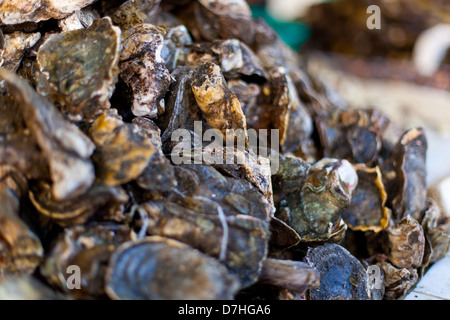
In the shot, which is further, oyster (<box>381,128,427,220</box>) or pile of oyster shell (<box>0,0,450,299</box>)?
oyster (<box>381,128,427,220</box>)

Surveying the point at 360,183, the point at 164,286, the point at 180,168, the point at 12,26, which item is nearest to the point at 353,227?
the point at 360,183

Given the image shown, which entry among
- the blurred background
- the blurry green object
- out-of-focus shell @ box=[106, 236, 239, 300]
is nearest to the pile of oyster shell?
out-of-focus shell @ box=[106, 236, 239, 300]

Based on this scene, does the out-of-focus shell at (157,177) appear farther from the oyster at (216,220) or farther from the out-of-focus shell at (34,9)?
the out-of-focus shell at (34,9)

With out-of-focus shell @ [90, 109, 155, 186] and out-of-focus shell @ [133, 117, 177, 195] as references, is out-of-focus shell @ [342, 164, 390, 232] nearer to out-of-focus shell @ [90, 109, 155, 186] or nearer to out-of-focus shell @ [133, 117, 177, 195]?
out-of-focus shell @ [133, 117, 177, 195]

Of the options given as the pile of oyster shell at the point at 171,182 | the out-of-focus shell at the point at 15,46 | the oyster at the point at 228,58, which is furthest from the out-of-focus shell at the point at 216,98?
the out-of-focus shell at the point at 15,46

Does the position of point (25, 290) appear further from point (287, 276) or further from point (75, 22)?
point (75, 22)

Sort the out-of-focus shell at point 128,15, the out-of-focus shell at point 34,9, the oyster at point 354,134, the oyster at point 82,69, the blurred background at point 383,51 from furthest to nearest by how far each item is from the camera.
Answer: the blurred background at point 383,51 < the oyster at point 354,134 < the out-of-focus shell at point 128,15 < the out-of-focus shell at point 34,9 < the oyster at point 82,69
